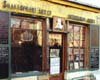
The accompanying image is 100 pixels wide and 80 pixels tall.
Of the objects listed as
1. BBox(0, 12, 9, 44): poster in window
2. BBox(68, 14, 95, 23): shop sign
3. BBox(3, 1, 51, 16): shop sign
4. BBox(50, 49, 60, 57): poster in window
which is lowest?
BBox(50, 49, 60, 57): poster in window

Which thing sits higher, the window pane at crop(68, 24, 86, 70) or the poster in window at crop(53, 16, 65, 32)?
the poster in window at crop(53, 16, 65, 32)

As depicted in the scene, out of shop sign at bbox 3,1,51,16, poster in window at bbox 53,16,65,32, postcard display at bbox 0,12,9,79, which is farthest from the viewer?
poster in window at bbox 53,16,65,32

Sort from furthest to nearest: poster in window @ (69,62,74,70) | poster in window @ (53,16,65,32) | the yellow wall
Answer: poster in window @ (69,62,74,70), poster in window @ (53,16,65,32), the yellow wall

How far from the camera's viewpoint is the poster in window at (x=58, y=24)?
38.2 feet

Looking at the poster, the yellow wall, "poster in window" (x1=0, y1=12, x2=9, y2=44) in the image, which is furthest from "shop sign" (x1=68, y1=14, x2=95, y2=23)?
"poster in window" (x1=0, y1=12, x2=9, y2=44)

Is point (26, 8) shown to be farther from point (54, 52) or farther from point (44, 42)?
point (54, 52)

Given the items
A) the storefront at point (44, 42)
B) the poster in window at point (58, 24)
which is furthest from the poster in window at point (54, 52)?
the poster in window at point (58, 24)

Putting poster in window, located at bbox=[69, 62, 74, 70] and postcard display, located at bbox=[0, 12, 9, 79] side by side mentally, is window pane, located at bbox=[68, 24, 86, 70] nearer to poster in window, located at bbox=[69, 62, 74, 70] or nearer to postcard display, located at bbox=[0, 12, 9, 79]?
poster in window, located at bbox=[69, 62, 74, 70]

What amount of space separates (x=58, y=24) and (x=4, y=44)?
2793 mm

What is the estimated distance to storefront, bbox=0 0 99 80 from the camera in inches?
385

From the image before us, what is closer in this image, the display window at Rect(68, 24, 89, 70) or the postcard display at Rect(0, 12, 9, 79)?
the postcard display at Rect(0, 12, 9, 79)

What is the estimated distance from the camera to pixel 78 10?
516 inches

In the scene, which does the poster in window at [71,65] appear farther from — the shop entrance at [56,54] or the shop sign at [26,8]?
the shop sign at [26,8]

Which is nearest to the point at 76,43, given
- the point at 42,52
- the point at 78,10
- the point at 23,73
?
the point at 78,10
